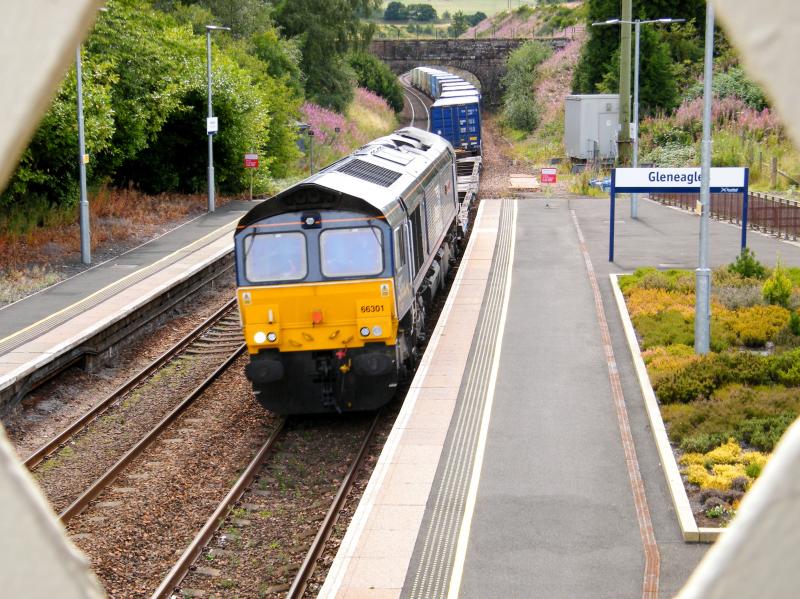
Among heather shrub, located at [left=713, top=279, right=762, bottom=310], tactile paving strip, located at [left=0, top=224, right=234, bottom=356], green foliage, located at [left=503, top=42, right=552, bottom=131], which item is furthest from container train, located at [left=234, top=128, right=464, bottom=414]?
green foliage, located at [left=503, top=42, right=552, bottom=131]

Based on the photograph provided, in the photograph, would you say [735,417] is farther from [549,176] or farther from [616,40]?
[616,40]

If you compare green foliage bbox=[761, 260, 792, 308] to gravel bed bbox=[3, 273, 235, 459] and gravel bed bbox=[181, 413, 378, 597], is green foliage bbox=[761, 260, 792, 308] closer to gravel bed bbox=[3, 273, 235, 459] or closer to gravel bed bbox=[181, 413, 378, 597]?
gravel bed bbox=[181, 413, 378, 597]

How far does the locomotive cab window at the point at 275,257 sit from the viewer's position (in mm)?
14180

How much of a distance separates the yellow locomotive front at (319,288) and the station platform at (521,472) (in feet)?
3.85

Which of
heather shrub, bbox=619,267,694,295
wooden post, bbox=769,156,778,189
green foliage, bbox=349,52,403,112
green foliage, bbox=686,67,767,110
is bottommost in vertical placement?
heather shrub, bbox=619,267,694,295

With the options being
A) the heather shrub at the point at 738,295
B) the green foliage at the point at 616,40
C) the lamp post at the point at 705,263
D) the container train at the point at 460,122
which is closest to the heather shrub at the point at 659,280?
the heather shrub at the point at 738,295

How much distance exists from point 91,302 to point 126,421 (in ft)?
19.4

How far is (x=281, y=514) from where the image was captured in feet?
40.3

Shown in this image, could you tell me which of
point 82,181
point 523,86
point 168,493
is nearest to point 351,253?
point 168,493

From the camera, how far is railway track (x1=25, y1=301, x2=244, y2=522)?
13.2m

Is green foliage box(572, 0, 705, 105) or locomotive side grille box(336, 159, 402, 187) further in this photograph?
green foliage box(572, 0, 705, 105)

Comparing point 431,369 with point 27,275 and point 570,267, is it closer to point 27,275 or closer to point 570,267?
point 570,267

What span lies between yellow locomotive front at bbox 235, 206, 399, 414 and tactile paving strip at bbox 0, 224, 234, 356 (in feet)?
18.2

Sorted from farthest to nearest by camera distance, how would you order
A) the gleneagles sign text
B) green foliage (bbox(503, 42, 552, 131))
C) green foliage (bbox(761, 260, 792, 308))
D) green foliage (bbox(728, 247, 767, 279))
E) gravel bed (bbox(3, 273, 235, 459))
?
green foliage (bbox(503, 42, 552, 131)) → the gleneagles sign text → green foliage (bbox(728, 247, 767, 279)) → green foliage (bbox(761, 260, 792, 308)) → gravel bed (bbox(3, 273, 235, 459))
